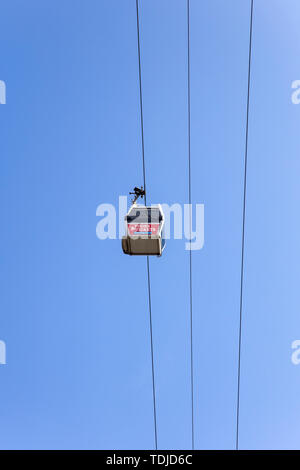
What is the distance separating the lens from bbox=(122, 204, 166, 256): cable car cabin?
17.5 feet

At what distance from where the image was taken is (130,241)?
212 inches

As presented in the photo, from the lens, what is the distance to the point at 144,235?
211 inches

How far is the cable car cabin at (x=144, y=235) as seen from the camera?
17.5 feet
